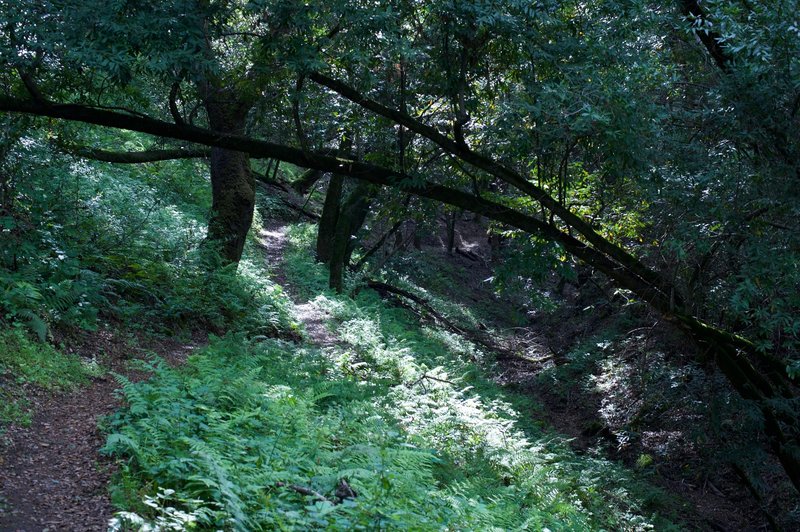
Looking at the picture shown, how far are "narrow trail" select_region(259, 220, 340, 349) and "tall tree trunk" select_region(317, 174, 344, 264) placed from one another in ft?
4.17

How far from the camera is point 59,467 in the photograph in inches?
189

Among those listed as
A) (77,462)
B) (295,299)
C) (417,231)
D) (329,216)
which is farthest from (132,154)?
(329,216)

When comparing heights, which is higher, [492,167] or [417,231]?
[417,231]

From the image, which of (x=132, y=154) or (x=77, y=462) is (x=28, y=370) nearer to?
(x=77, y=462)

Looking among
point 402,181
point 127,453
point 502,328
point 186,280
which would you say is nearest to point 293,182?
point 502,328

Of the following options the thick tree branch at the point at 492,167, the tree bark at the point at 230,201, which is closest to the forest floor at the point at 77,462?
the tree bark at the point at 230,201

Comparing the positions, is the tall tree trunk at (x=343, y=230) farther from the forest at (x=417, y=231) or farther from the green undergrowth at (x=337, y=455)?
the green undergrowth at (x=337, y=455)

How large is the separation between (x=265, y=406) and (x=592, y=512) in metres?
4.93

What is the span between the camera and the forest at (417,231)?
5125mm

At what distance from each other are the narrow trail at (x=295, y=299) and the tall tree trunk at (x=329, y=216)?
1271 mm

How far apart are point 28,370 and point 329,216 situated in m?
13.3

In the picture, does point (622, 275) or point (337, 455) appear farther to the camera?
point (622, 275)

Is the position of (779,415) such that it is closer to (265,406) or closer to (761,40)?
(761,40)

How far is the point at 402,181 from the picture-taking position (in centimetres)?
912
